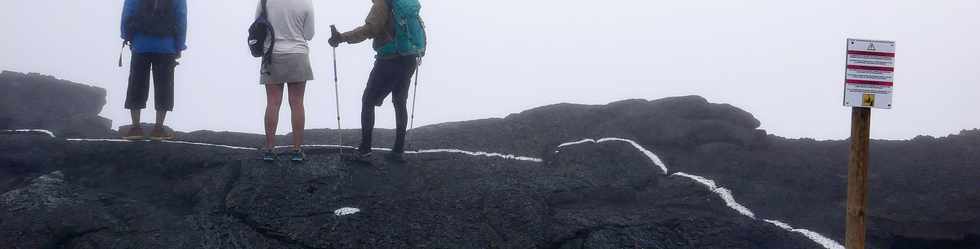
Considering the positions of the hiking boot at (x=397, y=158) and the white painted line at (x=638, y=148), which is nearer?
the hiking boot at (x=397, y=158)

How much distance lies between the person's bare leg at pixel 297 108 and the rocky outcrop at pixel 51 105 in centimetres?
335

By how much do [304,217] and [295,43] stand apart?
7.19ft

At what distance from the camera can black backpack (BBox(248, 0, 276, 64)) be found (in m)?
9.07

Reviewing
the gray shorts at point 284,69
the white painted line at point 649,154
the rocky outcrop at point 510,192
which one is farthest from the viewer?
the white painted line at point 649,154

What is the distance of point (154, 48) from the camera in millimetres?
10055

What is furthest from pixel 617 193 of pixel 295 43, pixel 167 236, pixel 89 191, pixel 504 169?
pixel 89 191

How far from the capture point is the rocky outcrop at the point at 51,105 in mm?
11719

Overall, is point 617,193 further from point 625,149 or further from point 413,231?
point 413,231

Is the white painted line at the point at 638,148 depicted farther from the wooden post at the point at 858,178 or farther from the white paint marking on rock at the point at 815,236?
the wooden post at the point at 858,178

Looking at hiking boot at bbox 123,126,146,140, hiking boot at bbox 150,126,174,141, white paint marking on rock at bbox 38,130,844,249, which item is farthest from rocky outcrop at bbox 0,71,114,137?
hiking boot at bbox 150,126,174,141

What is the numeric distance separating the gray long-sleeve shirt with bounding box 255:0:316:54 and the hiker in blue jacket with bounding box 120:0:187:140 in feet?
4.93

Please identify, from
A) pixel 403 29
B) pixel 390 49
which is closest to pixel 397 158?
pixel 390 49

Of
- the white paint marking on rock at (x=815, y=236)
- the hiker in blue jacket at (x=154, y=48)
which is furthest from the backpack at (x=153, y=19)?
the white paint marking on rock at (x=815, y=236)

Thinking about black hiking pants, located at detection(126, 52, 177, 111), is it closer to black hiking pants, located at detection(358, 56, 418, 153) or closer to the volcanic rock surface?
the volcanic rock surface
